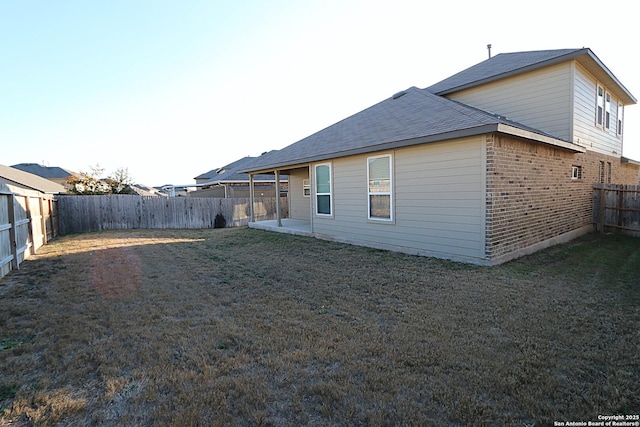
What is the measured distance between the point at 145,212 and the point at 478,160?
15817 millimetres

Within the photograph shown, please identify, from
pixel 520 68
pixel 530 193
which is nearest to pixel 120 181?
pixel 520 68

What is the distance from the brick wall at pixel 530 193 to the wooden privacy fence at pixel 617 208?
535mm

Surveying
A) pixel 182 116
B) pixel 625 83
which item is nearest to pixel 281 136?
pixel 182 116

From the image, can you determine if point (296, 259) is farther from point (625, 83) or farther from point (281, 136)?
point (281, 136)

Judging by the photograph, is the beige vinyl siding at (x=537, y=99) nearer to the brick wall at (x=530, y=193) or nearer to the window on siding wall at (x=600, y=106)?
the brick wall at (x=530, y=193)

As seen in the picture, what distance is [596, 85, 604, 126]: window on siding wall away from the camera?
1077 centimetres

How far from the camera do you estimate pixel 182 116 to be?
2128cm

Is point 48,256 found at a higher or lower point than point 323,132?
lower

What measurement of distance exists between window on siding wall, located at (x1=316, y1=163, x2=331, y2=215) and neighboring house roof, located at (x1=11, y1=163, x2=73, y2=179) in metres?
37.2

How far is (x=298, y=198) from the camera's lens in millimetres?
15906

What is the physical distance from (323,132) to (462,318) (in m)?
9.91

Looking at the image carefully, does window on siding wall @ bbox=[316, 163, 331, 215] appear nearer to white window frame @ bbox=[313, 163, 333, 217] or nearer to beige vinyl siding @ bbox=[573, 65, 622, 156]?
white window frame @ bbox=[313, 163, 333, 217]

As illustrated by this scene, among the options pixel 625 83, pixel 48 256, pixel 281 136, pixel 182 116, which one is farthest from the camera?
pixel 281 136

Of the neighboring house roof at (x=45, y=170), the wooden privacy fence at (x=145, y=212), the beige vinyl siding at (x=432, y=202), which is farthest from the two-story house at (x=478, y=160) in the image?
the neighboring house roof at (x=45, y=170)
